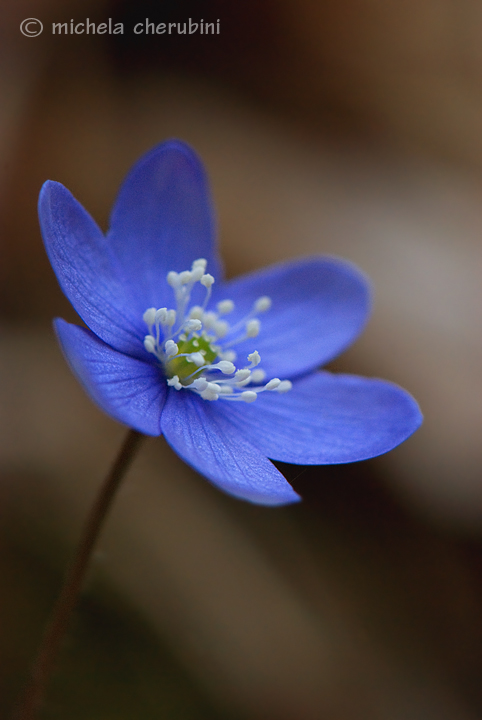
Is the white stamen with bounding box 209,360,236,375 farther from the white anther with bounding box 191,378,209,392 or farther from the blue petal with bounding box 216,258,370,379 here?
the blue petal with bounding box 216,258,370,379

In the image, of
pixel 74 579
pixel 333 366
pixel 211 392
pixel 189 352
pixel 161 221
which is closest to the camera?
pixel 74 579

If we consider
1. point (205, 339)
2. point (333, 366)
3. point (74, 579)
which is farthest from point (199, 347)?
point (333, 366)

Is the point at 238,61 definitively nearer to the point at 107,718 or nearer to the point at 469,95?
the point at 469,95

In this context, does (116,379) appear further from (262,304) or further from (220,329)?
(262,304)

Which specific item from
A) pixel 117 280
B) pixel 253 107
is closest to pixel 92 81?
pixel 253 107

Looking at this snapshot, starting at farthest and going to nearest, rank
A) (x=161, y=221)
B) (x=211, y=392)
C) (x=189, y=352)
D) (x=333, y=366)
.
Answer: (x=333, y=366) → (x=161, y=221) → (x=189, y=352) → (x=211, y=392)
